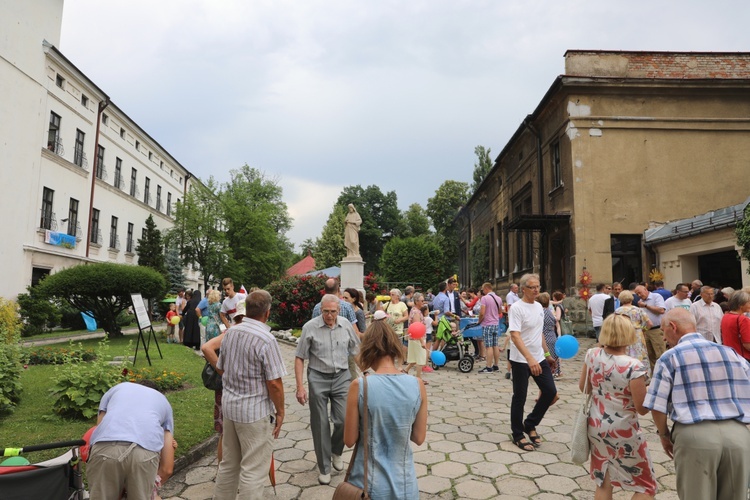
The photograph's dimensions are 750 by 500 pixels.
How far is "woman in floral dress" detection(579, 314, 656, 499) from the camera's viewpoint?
342cm

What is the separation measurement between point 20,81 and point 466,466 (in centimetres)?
2644

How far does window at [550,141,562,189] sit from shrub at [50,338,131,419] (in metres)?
16.5

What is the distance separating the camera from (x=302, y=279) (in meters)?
20.0

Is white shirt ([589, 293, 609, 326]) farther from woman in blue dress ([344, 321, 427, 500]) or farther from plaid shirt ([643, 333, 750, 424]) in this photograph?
woman in blue dress ([344, 321, 427, 500])

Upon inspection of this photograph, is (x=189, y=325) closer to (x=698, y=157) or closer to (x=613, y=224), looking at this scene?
(x=613, y=224)

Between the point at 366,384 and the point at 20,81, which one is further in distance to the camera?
the point at 20,81

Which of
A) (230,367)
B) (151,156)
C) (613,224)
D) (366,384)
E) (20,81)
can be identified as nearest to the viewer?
(366,384)

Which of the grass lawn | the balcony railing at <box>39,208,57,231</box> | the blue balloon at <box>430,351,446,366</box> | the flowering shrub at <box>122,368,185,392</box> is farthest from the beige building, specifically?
the balcony railing at <box>39,208,57,231</box>

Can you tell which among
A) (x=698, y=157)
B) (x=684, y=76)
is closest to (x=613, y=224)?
(x=698, y=157)

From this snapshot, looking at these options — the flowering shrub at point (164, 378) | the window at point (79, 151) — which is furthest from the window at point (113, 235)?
the flowering shrub at point (164, 378)

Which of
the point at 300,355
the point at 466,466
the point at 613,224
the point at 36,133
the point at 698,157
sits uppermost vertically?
the point at 36,133

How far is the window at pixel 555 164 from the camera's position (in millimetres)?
18562

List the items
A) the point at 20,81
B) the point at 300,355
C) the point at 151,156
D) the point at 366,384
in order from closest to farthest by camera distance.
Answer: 1. the point at 366,384
2. the point at 300,355
3. the point at 20,81
4. the point at 151,156

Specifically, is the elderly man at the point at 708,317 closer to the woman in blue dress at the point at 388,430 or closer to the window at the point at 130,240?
the woman in blue dress at the point at 388,430
